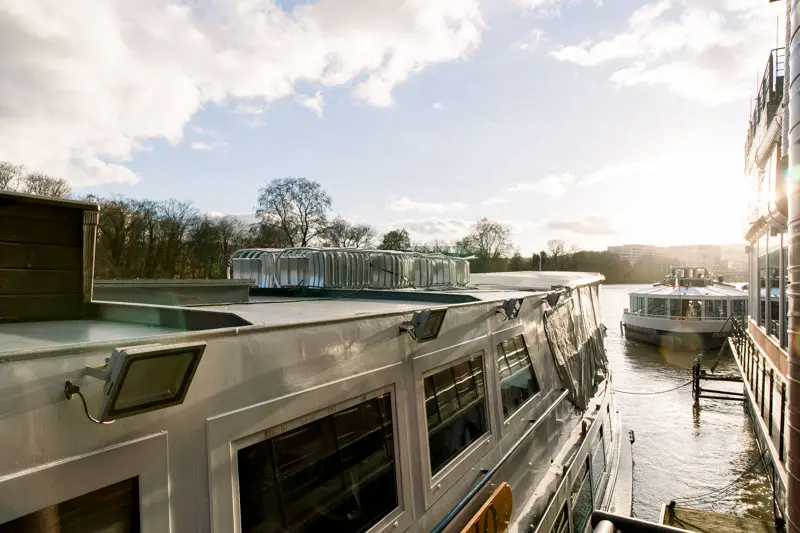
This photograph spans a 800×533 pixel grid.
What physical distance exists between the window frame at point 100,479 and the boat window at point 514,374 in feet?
10.8

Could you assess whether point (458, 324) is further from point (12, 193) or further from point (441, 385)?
point (12, 193)

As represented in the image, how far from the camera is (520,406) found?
194 inches

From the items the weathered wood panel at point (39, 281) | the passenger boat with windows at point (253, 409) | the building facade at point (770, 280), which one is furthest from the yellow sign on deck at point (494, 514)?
the building facade at point (770, 280)

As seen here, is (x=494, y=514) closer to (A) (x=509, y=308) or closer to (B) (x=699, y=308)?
(A) (x=509, y=308)

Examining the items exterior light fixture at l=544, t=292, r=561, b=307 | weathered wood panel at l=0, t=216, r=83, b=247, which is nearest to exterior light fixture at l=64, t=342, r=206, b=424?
weathered wood panel at l=0, t=216, r=83, b=247

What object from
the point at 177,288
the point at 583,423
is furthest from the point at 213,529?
the point at 583,423

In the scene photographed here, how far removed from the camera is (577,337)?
26.3 ft

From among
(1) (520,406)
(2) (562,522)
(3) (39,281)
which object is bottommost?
(2) (562,522)

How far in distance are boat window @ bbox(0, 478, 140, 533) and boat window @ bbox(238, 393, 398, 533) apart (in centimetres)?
45

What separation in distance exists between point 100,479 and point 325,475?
1.09 metres

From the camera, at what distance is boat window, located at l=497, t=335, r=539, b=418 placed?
4.61 meters

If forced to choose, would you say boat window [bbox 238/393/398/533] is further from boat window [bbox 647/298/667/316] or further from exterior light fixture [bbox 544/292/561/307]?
boat window [bbox 647/298/667/316]

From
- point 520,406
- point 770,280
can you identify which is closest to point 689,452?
point 770,280

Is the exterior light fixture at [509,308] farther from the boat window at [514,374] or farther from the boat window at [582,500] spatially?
the boat window at [582,500]
